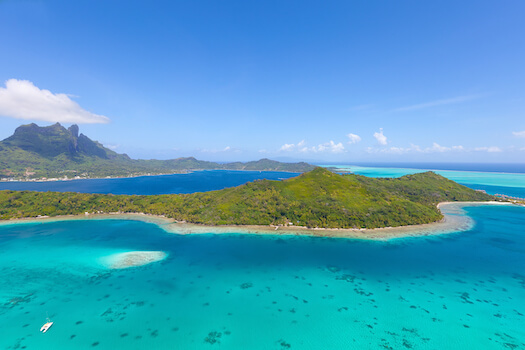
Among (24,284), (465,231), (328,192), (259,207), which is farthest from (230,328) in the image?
(465,231)

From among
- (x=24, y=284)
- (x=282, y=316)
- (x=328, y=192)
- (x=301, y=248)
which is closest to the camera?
(x=282, y=316)

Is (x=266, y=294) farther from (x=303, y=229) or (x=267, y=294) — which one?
(x=303, y=229)

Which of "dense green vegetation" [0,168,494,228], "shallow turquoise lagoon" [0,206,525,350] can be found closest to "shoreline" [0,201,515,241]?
"dense green vegetation" [0,168,494,228]

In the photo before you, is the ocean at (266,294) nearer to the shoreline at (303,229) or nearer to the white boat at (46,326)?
the white boat at (46,326)

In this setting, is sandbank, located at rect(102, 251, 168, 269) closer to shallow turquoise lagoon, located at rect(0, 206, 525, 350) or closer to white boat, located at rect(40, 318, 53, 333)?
shallow turquoise lagoon, located at rect(0, 206, 525, 350)

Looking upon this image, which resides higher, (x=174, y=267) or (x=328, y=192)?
(x=328, y=192)

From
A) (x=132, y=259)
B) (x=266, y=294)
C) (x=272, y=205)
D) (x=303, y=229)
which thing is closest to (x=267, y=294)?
(x=266, y=294)

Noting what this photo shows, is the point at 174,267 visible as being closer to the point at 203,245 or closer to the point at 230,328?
the point at 203,245
